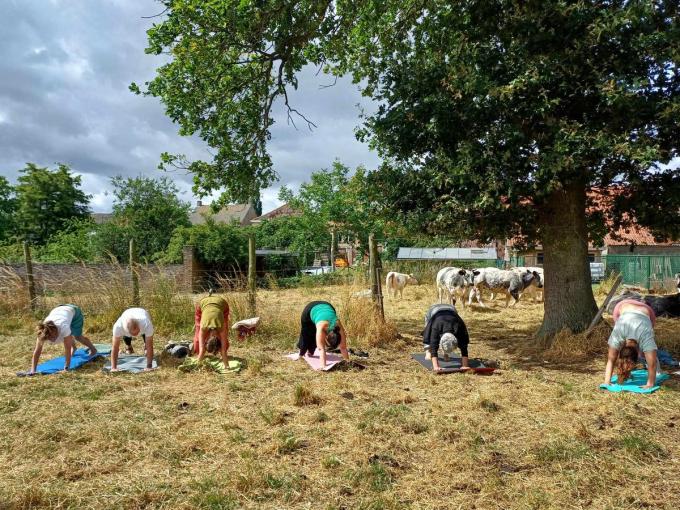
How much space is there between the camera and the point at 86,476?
3.56 metres

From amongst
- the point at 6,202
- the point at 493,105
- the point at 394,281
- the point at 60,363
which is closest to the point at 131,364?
the point at 60,363

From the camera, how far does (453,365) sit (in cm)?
710

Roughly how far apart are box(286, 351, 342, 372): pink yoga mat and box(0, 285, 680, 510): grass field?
277 millimetres

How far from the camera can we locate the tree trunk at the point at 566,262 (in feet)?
27.1

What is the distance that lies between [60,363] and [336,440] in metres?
4.91

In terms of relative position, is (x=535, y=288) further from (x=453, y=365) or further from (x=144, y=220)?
(x=144, y=220)

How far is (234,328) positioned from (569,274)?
229 inches

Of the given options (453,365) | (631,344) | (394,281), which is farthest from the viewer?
(394,281)

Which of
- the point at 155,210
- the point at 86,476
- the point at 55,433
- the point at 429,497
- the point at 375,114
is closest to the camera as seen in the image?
the point at 429,497

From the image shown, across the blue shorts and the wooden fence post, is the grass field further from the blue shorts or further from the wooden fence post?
the wooden fence post

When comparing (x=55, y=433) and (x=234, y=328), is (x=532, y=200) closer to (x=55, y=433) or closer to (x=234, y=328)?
(x=234, y=328)

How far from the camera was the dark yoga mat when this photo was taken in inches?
264

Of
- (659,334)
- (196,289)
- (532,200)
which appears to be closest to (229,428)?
(532,200)

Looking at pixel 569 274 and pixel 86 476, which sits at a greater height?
pixel 569 274
